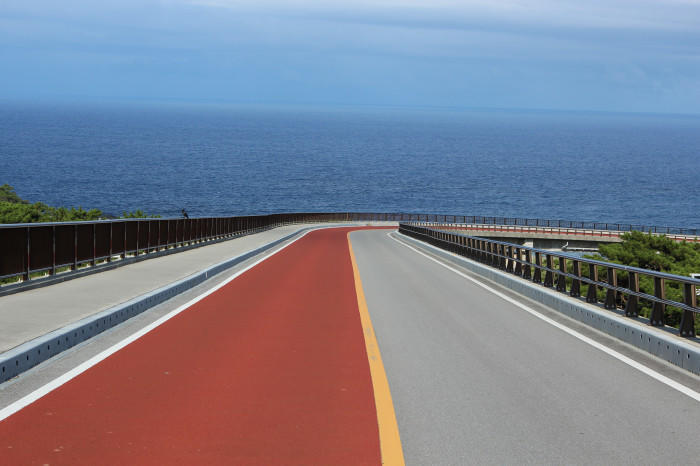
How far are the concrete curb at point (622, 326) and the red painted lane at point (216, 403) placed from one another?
3.63 m

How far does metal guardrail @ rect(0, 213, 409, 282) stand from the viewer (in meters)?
14.1

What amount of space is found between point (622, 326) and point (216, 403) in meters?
6.47

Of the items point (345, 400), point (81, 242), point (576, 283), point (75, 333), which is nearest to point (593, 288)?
point (576, 283)

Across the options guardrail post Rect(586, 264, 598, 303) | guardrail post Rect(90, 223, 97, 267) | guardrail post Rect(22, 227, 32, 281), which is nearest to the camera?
guardrail post Rect(586, 264, 598, 303)

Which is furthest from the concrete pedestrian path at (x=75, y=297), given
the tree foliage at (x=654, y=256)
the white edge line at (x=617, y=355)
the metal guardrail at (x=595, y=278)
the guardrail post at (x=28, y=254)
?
the tree foliage at (x=654, y=256)

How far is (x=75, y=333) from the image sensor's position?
1020 centimetres

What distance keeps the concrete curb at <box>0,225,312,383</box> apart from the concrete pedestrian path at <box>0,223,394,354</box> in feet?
0.51

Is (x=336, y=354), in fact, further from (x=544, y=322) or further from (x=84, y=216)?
(x=84, y=216)

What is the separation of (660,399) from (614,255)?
35.1 metres

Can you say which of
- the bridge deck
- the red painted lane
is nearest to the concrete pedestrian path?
the bridge deck

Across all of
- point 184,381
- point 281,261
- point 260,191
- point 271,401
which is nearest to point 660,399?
point 271,401

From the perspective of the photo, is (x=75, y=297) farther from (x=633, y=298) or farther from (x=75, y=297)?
(x=633, y=298)

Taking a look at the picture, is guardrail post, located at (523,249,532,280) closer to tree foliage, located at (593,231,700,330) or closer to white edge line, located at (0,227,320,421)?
white edge line, located at (0,227,320,421)

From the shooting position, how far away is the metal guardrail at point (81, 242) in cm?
1414
